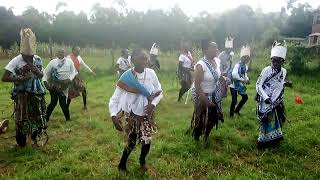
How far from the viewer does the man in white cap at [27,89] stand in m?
7.35

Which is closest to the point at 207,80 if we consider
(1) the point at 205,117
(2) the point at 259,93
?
(1) the point at 205,117

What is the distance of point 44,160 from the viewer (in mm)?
7133

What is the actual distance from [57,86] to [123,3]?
3171 cm

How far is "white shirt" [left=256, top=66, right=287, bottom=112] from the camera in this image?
24.8 feet

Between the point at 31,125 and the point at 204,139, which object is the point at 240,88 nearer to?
the point at 204,139

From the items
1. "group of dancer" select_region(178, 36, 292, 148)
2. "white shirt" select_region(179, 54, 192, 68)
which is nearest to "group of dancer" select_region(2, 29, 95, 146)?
"group of dancer" select_region(178, 36, 292, 148)

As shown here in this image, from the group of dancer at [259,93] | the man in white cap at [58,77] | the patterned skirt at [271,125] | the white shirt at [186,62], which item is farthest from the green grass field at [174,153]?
the white shirt at [186,62]

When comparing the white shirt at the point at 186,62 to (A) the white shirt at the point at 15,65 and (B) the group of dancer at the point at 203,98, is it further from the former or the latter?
(A) the white shirt at the point at 15,65

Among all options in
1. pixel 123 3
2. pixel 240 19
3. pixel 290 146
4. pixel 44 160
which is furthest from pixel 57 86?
pixel 240 19

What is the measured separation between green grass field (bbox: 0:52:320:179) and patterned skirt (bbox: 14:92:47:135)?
407 millimetres

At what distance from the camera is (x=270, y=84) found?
7637 mm

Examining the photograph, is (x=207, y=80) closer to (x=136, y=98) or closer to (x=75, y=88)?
(x=136, y=98)

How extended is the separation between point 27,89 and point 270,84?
14.2ft

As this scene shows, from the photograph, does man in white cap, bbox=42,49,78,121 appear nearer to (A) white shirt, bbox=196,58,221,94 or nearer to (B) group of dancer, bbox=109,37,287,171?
(B) group of dancer, bbox=109,37,287,171
